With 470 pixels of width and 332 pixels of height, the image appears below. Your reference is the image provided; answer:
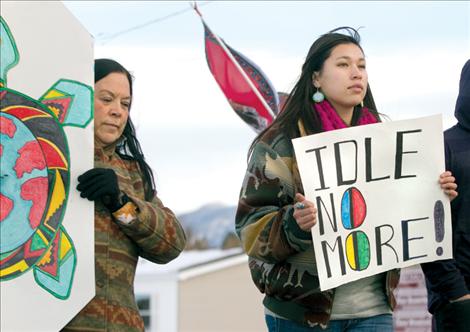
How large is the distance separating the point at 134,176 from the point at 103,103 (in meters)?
0.31

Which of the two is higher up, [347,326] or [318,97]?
[318,97]

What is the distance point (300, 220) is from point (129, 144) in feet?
2.53

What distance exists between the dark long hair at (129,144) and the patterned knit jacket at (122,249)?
0.06 meters

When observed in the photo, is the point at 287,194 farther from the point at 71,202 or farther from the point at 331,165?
the point at 71,202

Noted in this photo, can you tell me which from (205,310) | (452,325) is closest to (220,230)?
(205,310)

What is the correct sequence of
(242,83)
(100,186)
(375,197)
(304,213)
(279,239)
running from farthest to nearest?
1. (242,83)
2. (375,197)
3. (279,239)
4. (304,213)
5. (100,186)

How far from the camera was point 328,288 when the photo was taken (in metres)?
4.54

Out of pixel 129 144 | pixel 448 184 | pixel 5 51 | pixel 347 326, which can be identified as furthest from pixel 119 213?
pixel 448 184

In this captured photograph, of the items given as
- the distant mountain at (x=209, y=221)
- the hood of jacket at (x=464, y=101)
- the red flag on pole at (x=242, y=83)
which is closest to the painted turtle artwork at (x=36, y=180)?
the hood of jacket at (x=464, y=101)

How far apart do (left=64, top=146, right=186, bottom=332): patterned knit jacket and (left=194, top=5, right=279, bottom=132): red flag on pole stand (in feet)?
22.5

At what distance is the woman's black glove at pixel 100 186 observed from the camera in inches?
167

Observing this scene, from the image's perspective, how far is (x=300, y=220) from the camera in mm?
4461

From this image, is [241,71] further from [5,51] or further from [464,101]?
[5,51]

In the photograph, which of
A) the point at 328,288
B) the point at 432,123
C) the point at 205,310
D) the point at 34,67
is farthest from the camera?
the point at 205,310
